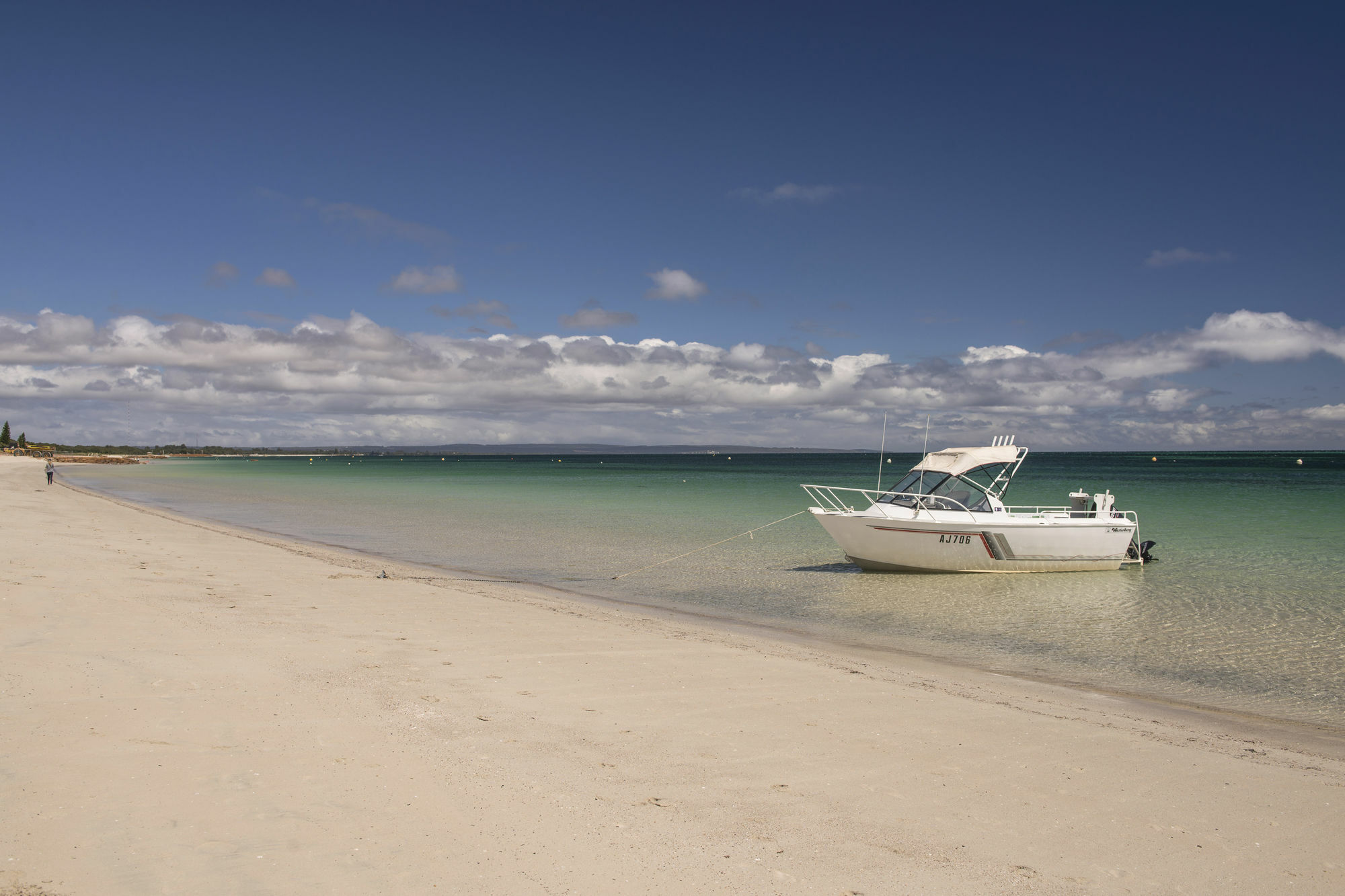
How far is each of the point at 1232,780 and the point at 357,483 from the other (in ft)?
210

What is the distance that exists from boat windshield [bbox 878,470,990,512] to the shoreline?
697 cm


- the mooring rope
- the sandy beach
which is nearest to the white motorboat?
the mooring rope

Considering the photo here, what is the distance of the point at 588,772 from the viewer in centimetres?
545

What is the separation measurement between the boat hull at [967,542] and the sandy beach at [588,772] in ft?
27.1

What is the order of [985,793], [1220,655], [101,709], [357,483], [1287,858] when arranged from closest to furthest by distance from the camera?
[1287,858], [985,793], [101,709], [1220,655], [357,483]

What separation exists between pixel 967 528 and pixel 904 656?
8039 mm

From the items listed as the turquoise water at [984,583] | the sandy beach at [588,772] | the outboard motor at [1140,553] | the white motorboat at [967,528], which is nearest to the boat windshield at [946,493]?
the white motorboat at [967,528]

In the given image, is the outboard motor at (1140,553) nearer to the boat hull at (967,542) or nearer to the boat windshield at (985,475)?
the boat hull at (967,542)

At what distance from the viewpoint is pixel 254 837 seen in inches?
169

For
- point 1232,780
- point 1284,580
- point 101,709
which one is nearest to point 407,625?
point 101,709

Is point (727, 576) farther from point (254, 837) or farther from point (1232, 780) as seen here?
point (254, 837)

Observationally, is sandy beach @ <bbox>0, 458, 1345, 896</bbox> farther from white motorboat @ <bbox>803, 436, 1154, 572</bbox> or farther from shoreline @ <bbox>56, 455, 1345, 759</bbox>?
white motorboat @ <bbox>803, 436, 1154, 572</bbox>

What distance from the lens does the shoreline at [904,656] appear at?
26.2ft

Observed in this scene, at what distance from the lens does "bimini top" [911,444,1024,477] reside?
18.7 m
